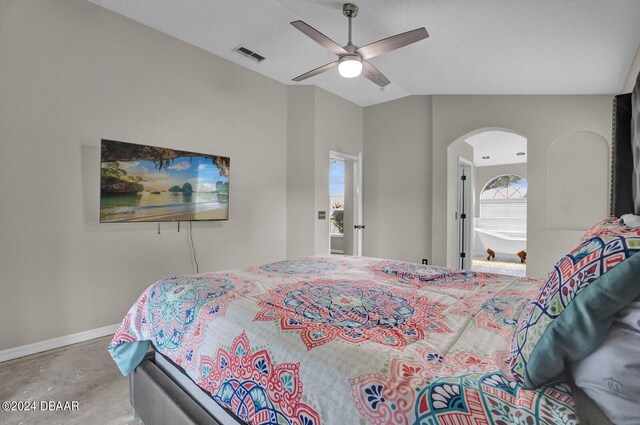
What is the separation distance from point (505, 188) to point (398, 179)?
19.8ft

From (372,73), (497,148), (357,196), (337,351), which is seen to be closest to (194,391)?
(337,351)

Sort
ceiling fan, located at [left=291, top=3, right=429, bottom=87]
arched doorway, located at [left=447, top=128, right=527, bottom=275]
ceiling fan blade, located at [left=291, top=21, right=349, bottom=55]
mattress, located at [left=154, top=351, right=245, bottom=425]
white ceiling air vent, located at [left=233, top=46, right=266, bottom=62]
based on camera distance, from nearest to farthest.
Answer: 1. mattress, located at [left=154, top=351, right=245, bottom=425]
2. ceiling fan blade, located at [left=291, top=21, right=349, bottom=55]
3. ceiling fan, located at [left=291, top=3, right=429, bottom=87]
4. white ceiling air vent, located at [left=233, top=46, right=266, bottom=62]
5. arched doorway, located at [left=447, top=128, right=527, bottom=275]

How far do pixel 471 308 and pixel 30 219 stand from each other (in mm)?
3153

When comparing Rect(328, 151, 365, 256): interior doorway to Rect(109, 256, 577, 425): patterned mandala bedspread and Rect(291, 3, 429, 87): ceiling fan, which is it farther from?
Rect(109, 256, 577, 425): patterned mandala bedspread

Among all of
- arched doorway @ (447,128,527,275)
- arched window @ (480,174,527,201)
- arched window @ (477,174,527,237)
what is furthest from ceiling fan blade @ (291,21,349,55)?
arched window @ (480,174,527,201)

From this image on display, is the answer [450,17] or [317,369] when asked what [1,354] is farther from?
[450,17]

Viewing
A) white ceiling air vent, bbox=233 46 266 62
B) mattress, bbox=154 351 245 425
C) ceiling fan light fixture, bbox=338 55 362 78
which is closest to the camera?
mattress, bbox=154 351 245 425

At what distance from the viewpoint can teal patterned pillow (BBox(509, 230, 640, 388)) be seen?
69 cm

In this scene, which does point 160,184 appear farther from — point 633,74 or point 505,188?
point 505,188

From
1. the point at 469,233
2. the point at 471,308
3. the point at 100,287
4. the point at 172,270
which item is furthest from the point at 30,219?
the point at 469,233

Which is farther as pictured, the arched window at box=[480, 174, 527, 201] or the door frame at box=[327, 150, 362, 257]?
the arched window at box=[480, 174, 527, 201]

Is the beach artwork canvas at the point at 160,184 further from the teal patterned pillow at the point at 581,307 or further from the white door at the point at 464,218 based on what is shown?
the white door at the point at 464,218

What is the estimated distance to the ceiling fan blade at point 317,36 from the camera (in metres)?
2.20

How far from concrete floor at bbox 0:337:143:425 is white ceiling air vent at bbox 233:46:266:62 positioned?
3181mm
